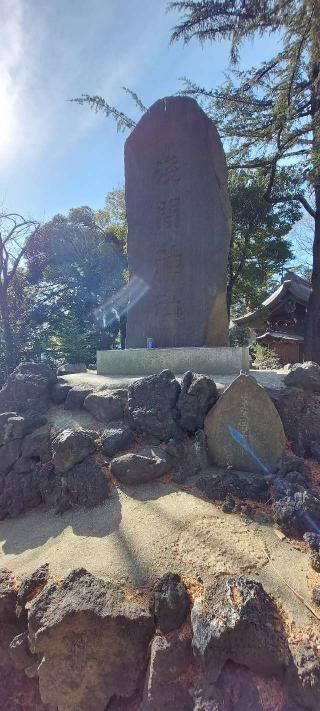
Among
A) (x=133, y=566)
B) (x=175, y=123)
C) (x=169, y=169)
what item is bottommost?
(x=133, y=566)

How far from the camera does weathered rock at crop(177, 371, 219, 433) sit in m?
3.15

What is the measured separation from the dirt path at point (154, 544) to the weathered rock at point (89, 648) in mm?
217

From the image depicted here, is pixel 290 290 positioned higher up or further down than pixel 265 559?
higher up

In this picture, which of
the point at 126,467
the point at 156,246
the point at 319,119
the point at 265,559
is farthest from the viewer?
the point at 319,119

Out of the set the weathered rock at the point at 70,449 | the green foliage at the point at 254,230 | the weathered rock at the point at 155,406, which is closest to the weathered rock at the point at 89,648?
the weathered rock at the point at 70,449

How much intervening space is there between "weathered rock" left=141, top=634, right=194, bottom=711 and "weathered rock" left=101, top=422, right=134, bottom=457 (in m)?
1.55

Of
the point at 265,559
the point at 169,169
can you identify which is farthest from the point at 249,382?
the point at 169,169

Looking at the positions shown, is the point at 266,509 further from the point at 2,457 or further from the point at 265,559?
the point at 2,457

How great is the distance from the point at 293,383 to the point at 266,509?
4.53 feet

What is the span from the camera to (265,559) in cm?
201

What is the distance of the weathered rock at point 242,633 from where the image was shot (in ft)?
5.03

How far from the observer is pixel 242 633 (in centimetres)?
157

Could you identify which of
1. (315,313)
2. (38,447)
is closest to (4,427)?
(38,447)

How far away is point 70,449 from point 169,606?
150cm
